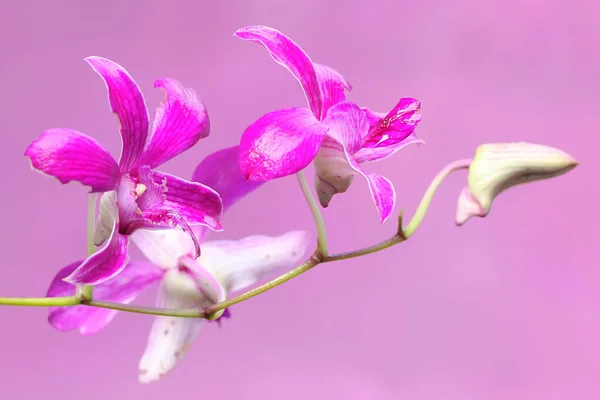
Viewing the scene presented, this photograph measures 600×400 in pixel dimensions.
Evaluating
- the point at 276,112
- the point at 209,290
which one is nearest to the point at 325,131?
the point at 276,112

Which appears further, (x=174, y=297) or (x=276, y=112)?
(x=174, y=297)

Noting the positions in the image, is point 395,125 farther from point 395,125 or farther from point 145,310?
point 145,310

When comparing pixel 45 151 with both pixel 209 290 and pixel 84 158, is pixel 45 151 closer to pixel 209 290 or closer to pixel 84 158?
pixel 84 158

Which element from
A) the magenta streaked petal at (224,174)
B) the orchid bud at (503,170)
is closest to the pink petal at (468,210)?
the orchid bud at (503,170)

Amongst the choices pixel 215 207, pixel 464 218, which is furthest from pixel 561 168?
pixel 215 207

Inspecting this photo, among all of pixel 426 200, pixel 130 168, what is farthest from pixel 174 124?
pixel 426 200

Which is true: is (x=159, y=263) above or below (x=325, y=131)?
below
